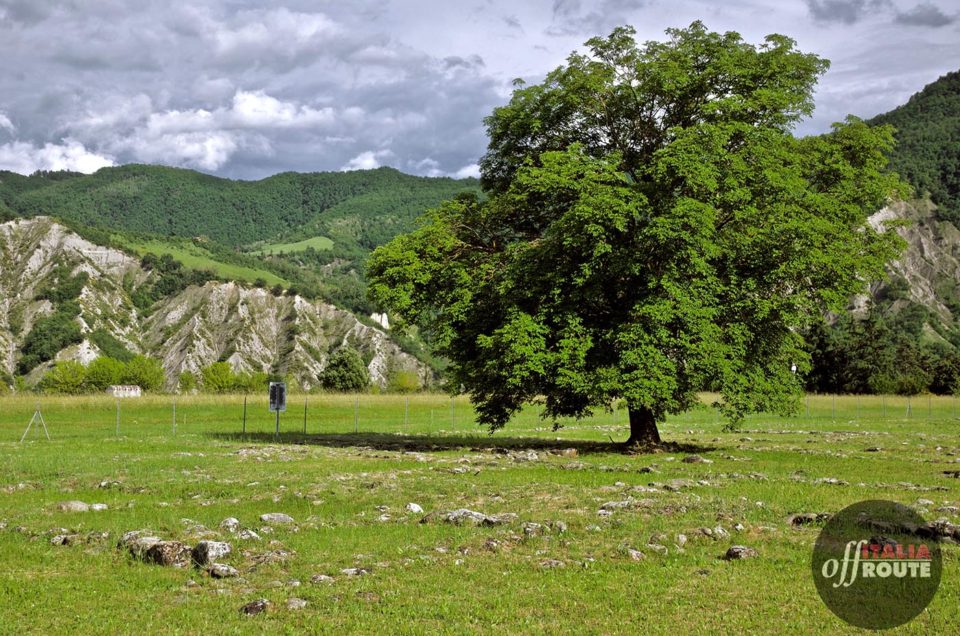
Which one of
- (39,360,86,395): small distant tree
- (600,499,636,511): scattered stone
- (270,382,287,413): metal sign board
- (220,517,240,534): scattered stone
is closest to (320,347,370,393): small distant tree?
(39,360,86,395): small distant tree

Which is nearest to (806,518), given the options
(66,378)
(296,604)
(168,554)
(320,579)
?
(320,579)

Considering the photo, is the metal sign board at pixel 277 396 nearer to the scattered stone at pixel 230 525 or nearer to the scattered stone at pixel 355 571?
the scattered stone at pixel 230 525

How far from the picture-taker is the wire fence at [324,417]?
182ft

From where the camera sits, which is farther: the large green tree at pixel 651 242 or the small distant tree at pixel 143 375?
the small distant tree at pixel 143 375

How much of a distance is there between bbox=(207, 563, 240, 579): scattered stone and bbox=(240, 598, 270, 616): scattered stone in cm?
170

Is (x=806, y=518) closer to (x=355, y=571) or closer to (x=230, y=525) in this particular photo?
(x=355, y=571)

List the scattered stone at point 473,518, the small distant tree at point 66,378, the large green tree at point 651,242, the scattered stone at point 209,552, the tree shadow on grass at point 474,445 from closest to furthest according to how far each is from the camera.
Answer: the scattered stone at point 209,552 → the scattered stone at point 473,518 → the large green tree at point 651,242 → the tree shadow on grass at point 474,445 → the small distant tree at point 66,378

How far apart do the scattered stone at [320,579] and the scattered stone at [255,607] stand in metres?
1.23

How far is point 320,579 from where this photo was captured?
11.6m

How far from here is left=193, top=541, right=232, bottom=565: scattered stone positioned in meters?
12.7

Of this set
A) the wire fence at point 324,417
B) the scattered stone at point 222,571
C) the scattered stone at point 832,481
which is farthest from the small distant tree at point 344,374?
the scattered stone at point 222,571

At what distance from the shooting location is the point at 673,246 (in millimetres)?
29438

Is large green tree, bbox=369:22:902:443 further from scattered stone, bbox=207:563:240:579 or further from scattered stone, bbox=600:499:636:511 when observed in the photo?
scattered stone, bbox=207:563:240:579

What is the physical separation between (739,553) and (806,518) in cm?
343
